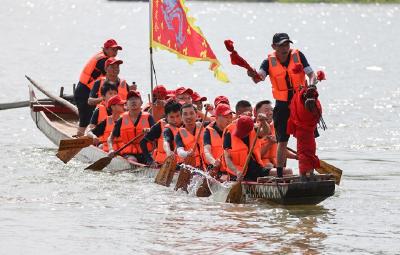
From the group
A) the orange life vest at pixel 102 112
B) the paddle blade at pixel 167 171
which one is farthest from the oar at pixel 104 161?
the paddle blade at pixel 167 171

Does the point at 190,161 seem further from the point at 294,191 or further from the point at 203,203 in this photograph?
the point at 294,191

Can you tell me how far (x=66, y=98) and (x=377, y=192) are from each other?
37.7ft

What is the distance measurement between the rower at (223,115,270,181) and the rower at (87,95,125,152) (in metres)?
4.29

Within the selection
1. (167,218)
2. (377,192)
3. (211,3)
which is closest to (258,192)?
(167,218)

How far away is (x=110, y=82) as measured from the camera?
23062mm

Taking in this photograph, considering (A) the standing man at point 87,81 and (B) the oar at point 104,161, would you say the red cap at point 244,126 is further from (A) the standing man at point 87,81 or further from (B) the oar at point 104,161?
(A) the standing man at point 87,81

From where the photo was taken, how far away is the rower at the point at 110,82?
23.0 m

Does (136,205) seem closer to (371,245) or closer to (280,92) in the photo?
(280,92)

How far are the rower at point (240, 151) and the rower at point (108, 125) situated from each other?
4.29m

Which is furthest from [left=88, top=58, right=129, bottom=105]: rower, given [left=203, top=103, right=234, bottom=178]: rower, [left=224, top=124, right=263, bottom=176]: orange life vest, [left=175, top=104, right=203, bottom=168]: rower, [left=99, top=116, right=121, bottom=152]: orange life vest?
[left=224, top=124, right=263, bottom=176]: orange life vest

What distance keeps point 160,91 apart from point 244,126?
15.2 ft

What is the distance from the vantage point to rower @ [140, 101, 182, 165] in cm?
2025

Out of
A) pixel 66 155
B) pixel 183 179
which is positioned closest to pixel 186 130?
pixel 183 179

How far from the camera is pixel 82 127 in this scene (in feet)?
81.5
